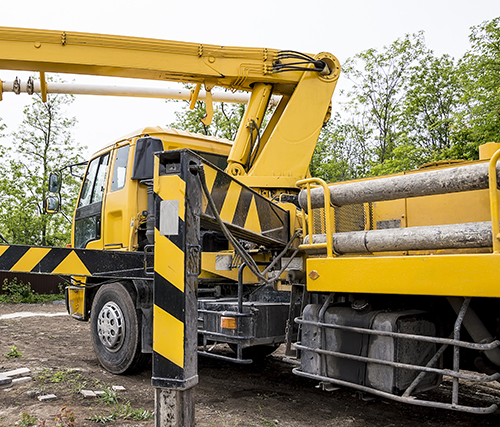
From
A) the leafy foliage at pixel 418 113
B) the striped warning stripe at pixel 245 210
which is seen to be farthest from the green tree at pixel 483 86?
the striped warning stripe at pixel 245 210

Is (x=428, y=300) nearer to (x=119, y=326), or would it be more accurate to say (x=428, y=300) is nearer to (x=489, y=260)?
(x=489, y=260)

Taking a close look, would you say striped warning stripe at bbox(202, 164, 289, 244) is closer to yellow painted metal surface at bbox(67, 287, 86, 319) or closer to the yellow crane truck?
the yellow crane truck

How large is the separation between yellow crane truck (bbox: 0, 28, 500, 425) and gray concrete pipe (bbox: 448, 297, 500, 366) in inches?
0.5

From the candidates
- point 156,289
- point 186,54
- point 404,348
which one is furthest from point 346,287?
point 186,54

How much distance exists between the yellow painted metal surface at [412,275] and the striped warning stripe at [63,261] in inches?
78.6

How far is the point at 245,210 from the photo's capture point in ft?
13.0

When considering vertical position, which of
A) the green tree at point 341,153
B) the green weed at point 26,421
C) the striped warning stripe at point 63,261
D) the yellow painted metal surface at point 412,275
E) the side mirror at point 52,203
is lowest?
the green weed at point 26,421

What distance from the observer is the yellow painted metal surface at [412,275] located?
293 cm

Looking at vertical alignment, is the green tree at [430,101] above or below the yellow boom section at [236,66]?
above

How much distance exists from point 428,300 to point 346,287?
2.10ft

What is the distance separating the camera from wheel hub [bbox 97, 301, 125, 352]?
18.8 feet

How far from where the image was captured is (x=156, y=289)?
10.2ft

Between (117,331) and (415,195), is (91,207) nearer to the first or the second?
(117,331)

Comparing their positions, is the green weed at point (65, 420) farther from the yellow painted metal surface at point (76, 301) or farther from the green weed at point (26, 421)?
the yellow painted metal surface at point (76, 301)
